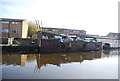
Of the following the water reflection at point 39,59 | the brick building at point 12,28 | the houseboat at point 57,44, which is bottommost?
the water reflection at point 39,59

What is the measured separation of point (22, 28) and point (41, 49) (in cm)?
1218

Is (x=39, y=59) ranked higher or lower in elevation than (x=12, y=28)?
lower

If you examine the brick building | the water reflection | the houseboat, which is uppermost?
the brick building

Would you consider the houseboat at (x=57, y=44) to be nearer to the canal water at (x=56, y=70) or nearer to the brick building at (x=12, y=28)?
the canal water at (x=56, y=70)

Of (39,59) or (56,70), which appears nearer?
(56,70)

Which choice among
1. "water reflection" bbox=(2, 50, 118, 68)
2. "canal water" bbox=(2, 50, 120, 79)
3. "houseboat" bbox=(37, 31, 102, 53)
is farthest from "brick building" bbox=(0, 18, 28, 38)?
"canal water" bbox=(2, 50, 120, 79)

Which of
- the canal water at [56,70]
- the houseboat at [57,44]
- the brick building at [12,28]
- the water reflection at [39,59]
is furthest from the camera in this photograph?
the brick building at [12,28]

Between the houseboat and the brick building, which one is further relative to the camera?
the brick building

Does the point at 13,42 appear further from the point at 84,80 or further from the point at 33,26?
the point at 84,80

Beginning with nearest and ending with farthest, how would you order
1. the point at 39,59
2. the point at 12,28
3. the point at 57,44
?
the point at 39,59 < the point at 57,44 < the point at 12,28

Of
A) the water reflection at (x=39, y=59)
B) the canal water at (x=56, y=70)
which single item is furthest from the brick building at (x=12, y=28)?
the canal water at (x=56, y=70)

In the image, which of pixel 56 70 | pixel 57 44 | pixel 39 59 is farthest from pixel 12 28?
pixel 56 70

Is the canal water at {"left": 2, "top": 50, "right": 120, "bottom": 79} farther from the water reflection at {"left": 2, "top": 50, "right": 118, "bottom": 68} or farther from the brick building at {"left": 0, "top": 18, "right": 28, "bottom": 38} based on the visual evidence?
the brick building at {"left": 0, "top": 18, "right": 28, "bottom": 38}

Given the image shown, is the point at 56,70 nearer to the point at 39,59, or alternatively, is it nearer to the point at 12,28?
the point at 39,59
